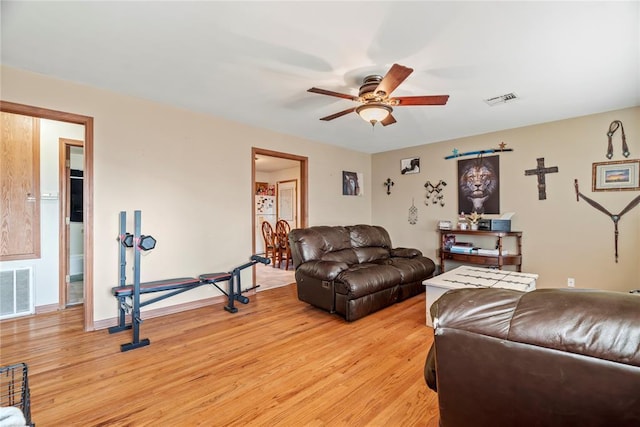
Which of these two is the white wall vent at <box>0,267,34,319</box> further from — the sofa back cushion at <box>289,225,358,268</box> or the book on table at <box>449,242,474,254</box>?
the book on table at <box>449,242,474,254</box>

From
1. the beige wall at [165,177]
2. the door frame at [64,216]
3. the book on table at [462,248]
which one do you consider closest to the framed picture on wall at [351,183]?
the beige wall at [165,177]

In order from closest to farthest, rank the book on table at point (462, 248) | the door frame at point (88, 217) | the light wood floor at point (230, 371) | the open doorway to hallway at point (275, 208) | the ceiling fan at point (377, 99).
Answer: the light wood floor at point (230, 371), the ceiling fan at point (377, 99), the door frame at point (88, 217), the book on table at point (462, 248), the open doorway to hallway at point (275, 208)

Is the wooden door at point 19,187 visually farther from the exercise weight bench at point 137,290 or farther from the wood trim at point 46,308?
the exercise weight bench at point 137,290

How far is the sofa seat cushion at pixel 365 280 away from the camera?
123 inches

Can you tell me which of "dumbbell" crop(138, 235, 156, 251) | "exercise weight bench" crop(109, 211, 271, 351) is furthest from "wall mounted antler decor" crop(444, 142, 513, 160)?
"dumbbell" crop(138, 235, 156, 251)

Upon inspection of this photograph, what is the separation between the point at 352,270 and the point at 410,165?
3.00m

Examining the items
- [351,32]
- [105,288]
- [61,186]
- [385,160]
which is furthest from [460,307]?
[385,160]

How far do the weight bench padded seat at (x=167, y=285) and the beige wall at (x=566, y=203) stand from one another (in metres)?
3.95

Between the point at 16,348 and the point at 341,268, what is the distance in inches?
120

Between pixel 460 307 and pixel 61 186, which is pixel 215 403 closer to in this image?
pixel 460 307

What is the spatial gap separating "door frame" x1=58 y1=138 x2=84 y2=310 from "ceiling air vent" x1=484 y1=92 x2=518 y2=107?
202 inches

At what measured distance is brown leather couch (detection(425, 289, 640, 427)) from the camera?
2.47 ft

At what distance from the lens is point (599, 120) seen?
368 centimetres

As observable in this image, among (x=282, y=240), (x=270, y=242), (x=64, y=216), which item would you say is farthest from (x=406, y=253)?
(x=64, y=216)
